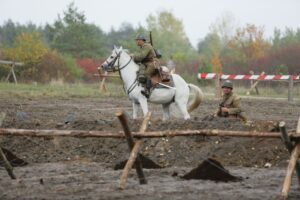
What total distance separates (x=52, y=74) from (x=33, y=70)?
1.65 meters

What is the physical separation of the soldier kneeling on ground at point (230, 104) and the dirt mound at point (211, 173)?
4.43 meters

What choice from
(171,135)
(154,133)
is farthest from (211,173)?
(154,133)

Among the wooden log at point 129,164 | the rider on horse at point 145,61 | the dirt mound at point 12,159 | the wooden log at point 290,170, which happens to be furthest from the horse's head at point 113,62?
the wooden log at point 290,170

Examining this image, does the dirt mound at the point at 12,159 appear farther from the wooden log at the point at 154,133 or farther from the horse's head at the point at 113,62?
the horse's head at the point at 113,62

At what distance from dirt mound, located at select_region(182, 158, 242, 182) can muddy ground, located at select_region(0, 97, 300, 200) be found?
20 cm

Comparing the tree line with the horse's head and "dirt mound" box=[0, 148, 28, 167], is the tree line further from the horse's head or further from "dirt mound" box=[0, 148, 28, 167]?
"dirt mound" box=[0, 148, 28, 167]

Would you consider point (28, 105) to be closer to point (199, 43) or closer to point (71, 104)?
point (71, 104)

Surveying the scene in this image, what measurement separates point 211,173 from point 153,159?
262 cm

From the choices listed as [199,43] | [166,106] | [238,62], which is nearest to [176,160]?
[166,106]

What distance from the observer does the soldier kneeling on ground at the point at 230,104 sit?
1536 centimetres

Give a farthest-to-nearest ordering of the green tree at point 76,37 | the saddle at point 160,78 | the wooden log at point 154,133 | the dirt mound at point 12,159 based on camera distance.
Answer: the green tree at point 76,37, the saddle at point 160,78, the dirt mound at point 12,159, the wooden log at point 154,133

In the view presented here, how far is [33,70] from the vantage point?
4544 cm

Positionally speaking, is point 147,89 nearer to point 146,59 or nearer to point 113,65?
point 146,59

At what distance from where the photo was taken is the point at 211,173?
11062mm
